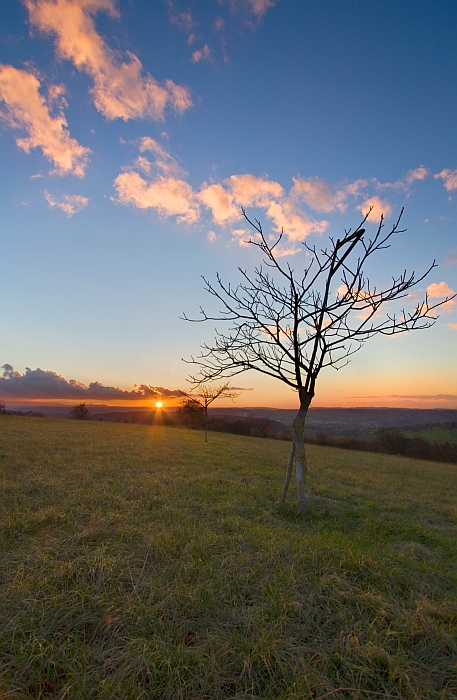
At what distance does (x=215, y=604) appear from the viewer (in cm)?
383

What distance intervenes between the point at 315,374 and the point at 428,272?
3.20 m

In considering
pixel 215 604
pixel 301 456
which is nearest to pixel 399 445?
pixel 301 456

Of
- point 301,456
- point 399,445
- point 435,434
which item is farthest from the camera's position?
point 435,434

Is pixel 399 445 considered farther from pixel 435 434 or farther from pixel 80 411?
pixel 80 411

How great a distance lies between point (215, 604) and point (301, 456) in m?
4.48

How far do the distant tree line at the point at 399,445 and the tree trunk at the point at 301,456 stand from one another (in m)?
45.5

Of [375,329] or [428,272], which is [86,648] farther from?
[428,272]

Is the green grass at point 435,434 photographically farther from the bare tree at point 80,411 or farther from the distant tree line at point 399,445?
the bare tree at point 80,411

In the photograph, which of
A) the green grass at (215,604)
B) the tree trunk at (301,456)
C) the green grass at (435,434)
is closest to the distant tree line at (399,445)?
the green grass at (435,434)

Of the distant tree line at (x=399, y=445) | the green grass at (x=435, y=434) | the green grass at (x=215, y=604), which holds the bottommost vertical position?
the distant tree line at (x=399, y=445)

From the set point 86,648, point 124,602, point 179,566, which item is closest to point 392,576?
point 179,566

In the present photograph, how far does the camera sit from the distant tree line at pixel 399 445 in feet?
162

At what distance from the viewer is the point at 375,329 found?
7.45 meters

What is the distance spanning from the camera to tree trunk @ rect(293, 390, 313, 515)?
7.79 meters
